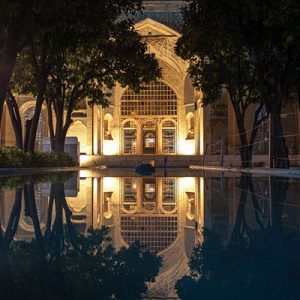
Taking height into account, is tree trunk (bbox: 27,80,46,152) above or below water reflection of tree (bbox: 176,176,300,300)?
above

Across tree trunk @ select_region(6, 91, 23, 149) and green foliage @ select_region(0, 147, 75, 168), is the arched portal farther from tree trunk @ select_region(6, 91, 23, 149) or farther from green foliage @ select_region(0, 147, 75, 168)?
tree trunk @ select_region(6, 91, 23, 149)

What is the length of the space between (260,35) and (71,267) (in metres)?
16.5

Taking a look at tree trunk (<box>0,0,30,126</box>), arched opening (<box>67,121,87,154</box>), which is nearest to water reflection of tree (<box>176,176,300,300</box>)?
tree trunk (<box>0,0,30,126</box>)

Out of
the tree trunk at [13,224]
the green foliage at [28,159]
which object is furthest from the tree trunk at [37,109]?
the tree trunk at [13,224]

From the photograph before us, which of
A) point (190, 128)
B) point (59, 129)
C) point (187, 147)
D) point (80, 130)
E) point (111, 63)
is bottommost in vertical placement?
point (187, 147)

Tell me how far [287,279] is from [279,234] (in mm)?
1572

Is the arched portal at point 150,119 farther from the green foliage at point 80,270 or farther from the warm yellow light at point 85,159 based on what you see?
the green foliage at point 80,270

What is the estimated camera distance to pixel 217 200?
704cm

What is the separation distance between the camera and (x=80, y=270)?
8.58ft

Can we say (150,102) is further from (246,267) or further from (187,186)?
(246,267)

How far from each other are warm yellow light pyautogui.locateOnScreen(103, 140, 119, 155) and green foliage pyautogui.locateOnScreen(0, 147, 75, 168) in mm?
20018

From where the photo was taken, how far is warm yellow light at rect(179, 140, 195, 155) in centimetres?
4578

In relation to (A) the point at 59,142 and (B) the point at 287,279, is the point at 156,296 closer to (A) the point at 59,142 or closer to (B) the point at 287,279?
(B) the point at 287,279

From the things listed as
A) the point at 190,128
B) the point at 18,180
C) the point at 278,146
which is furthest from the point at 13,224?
the point at 190,128
